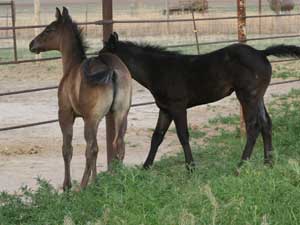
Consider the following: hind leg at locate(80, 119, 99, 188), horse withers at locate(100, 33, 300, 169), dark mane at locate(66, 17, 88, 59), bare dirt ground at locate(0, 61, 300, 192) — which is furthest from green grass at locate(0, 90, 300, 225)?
bare dirt ground at locate(0, 61, 300, 192)

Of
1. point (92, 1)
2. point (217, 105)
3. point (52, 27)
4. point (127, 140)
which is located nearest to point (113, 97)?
point (52, 27)

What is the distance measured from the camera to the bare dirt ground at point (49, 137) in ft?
25.5

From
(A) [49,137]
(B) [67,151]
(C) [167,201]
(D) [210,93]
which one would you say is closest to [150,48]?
(D) [210,93]

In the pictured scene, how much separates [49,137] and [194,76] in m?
3.13

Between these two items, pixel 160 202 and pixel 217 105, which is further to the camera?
pixel 217 105

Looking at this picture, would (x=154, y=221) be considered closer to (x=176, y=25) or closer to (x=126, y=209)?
(x=126, y=209)

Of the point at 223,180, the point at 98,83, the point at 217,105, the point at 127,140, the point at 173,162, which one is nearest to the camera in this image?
the point at 223,180

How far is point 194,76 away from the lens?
7.24m

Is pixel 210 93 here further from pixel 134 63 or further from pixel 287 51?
pixel 287 51

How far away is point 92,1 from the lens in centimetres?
6000

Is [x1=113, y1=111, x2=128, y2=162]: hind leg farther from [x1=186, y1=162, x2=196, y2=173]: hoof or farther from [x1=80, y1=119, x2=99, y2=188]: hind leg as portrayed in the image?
[x1=186, y1=162, x2=196, y2=173]: hoof

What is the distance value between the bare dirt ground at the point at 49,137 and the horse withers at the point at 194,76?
3.98ft

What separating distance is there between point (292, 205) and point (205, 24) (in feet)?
70.7

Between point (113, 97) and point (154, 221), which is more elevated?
point (113, 97)
